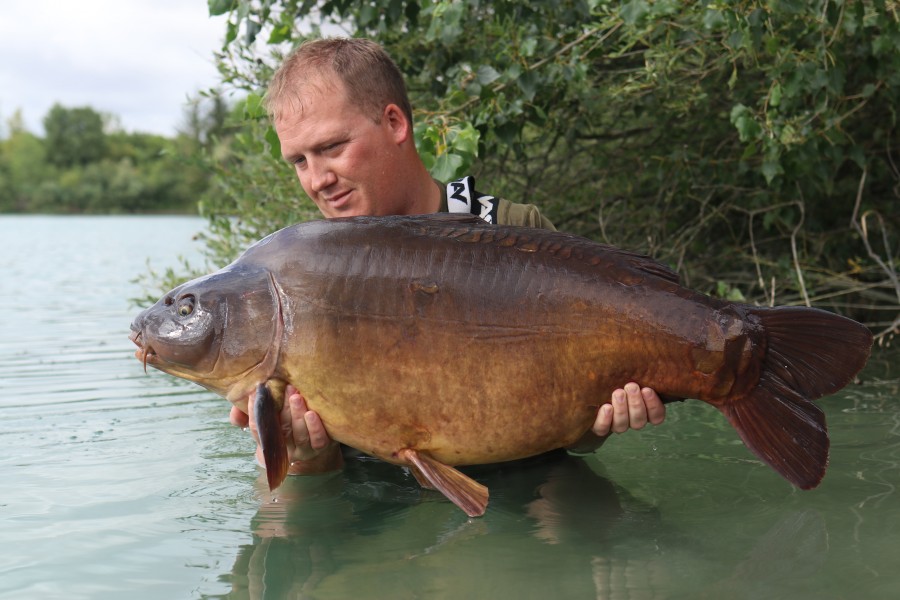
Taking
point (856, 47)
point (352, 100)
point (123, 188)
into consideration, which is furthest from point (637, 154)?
point (123, 188)

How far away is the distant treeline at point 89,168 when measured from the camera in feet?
257

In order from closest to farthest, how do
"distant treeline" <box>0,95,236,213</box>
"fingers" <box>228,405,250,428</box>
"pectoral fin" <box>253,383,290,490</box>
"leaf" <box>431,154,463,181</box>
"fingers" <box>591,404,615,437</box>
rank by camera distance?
"pectoral fin" <box>253,383,290,490</box> → "fingers" <box>591,404,615,437</box> → "fingers" <box>228,405,250,428</box> → "leaf" <box>431,154,463,181</box> → "distant treeline" <box>0,95,236,213</box>

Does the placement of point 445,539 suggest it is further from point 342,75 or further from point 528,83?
point 528,83

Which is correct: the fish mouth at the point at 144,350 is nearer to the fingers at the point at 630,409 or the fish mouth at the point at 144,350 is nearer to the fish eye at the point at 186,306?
the fish eye at the point at 186,306

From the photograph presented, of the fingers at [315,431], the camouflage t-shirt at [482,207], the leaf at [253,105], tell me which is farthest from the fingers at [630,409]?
the leaf at [253,105]

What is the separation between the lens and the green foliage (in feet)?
15.0

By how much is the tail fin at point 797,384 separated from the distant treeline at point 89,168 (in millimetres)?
63561

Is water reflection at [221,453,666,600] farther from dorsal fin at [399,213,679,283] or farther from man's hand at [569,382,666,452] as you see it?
dorsal fin at [399,213,679,283]

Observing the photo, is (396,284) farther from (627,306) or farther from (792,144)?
(792,144)

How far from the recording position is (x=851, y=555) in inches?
102

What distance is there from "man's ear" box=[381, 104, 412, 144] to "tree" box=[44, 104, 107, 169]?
330 ft

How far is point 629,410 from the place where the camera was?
270 centimetres

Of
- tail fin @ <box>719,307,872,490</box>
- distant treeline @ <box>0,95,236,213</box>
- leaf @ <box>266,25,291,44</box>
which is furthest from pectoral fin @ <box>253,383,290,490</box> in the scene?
distant treeline @ <box>0,95,236,213</box>

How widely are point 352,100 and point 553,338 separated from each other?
1.14m
